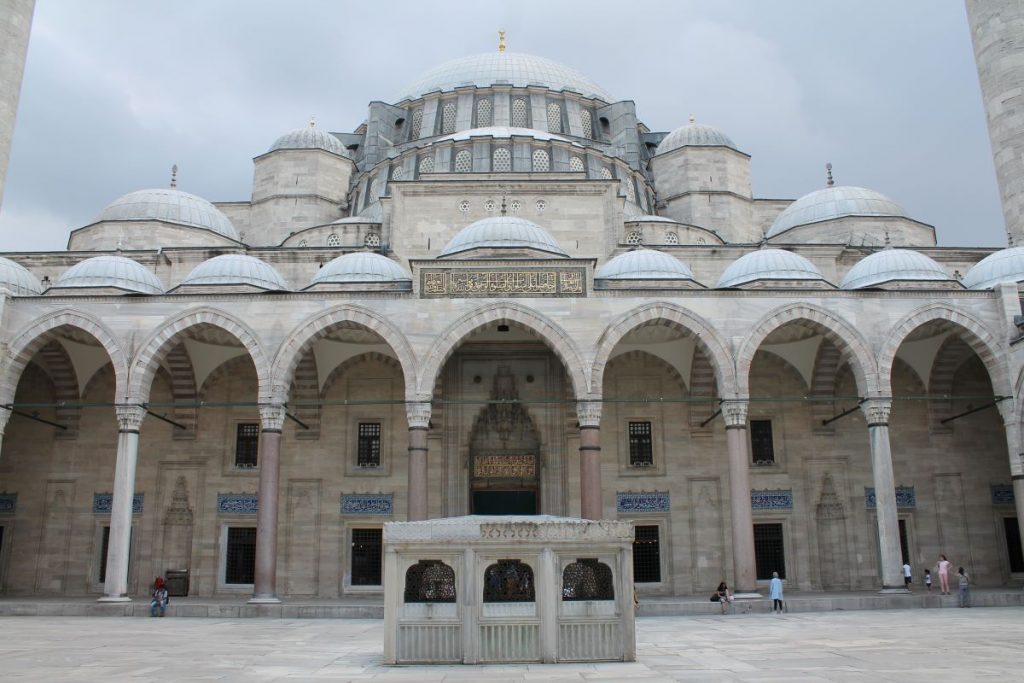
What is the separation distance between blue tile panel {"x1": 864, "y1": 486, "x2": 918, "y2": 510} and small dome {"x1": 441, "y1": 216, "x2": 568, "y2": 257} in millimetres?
7388

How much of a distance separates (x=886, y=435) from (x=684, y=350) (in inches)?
162

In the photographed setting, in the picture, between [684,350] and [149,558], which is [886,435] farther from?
[149,558]

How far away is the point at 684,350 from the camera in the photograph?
1709 cm

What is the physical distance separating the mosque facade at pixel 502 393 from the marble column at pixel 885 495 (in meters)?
0.04

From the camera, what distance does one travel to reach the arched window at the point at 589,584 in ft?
23.0

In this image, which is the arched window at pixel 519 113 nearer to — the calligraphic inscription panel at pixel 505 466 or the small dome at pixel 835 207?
the small dome at pixel 835 207

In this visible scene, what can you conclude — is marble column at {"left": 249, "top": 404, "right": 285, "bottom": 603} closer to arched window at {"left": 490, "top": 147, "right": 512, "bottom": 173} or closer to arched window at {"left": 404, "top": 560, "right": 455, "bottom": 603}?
arched window at {"left": 404, "top": 560, "right": 455, "bottom": 603}

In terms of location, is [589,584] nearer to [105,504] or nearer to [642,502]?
[642,502]

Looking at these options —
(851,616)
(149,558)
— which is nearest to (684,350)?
(851,616)

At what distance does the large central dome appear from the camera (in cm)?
2534

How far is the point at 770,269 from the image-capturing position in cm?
1564

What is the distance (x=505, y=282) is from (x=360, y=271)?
2.95 m

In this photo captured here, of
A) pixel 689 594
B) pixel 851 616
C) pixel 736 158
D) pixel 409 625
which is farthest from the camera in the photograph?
pixel 736 158

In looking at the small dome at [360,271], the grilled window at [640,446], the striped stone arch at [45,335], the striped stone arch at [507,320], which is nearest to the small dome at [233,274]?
the small dome at [360,271]
